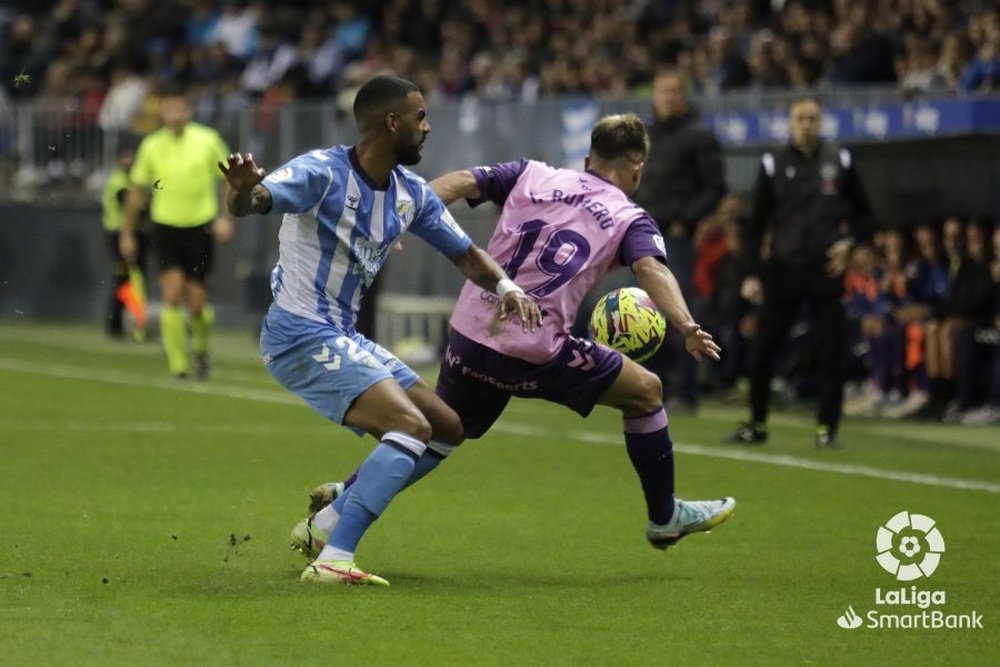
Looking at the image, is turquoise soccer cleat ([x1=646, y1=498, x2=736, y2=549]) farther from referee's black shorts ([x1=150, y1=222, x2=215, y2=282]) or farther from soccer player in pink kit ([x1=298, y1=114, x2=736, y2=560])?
referee's black shorts ([x1=150, y1=222, x2=215, y2=282])

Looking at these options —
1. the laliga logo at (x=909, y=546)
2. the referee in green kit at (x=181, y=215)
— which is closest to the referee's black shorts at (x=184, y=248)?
the referee in green kit at (x=181, y=215)

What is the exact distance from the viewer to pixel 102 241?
1033 inches

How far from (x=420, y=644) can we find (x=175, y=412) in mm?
8894

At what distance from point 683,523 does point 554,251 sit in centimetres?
129

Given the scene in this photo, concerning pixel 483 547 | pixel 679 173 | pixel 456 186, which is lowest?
pixel 483 547

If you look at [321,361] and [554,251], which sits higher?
[554,251]

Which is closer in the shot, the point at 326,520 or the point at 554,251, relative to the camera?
the point at 326,520

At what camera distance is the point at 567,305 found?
29.8 feet

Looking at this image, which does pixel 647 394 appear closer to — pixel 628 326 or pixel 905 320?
pixel 628 326

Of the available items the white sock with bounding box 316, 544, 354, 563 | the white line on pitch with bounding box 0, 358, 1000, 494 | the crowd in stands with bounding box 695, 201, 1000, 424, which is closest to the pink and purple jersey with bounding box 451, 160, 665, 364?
the white sock with bounding box 316, 544, 354, 563

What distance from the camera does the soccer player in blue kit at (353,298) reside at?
8.22m

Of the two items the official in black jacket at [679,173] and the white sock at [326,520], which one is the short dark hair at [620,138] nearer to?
the white sock at [326,520]

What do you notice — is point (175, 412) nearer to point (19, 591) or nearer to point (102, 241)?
point (19, 591)

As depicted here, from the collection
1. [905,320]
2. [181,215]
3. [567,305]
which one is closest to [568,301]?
[567,305]
